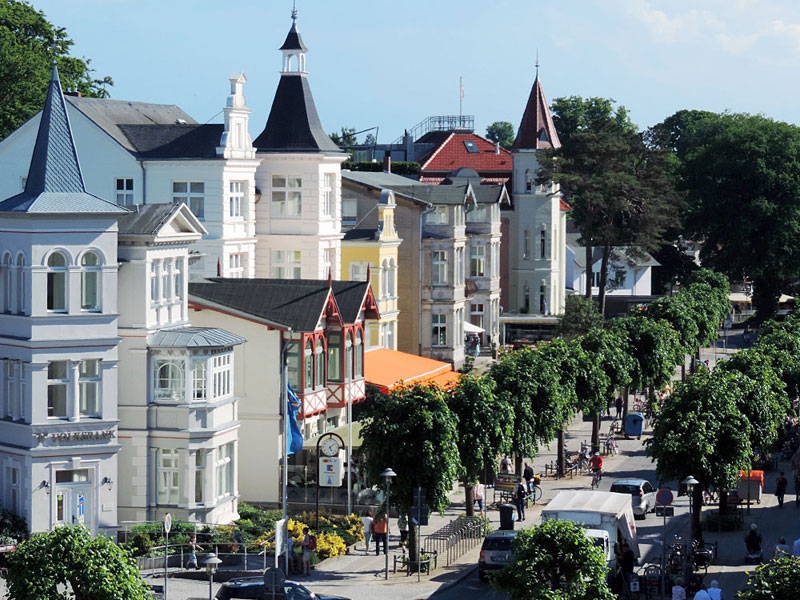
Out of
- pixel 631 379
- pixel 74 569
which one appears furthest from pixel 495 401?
pixel 74 569

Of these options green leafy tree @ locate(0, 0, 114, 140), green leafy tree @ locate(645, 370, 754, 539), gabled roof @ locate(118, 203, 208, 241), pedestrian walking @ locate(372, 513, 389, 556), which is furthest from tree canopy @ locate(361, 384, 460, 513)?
green leafy tree @ locate(0, 0, 114, 140)

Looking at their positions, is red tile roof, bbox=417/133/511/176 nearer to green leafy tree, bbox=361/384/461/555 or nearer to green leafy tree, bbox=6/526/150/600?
green leafy tree, bbox=361/384/461/555

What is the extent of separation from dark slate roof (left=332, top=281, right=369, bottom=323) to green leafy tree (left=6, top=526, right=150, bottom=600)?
2859 cm

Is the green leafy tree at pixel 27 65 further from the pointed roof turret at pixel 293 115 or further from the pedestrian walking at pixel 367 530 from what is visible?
the pedestrian walking at pixel 367 530

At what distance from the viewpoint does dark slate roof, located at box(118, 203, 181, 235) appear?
47.8m

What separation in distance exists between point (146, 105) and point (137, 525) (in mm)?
30344

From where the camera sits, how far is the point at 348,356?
58.5m

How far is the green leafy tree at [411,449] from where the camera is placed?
46562 mm

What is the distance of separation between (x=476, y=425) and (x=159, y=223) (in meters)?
11.2

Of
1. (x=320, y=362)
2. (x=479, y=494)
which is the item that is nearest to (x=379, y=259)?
(x=320, y=362)

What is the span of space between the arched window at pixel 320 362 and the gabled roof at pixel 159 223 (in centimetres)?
803

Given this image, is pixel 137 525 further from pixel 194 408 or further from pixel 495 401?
pixel 495 401

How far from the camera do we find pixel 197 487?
158ft

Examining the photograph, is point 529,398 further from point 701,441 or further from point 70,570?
point 70,570
